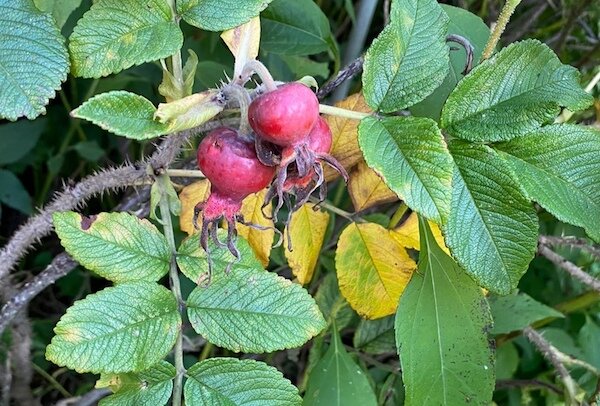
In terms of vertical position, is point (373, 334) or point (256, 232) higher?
point (256, 232)

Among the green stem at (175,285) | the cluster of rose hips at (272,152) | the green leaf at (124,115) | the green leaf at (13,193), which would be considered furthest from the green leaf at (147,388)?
the green leaf at (13,193)

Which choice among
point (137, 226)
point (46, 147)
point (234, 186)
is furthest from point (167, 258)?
point (46, 147)

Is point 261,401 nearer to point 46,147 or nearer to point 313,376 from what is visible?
point 313,376

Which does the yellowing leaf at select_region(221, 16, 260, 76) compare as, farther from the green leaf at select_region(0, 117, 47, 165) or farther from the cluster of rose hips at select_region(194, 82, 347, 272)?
the green leaf at select_region(0, 117, 47, 165)

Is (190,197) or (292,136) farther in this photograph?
(190,197)

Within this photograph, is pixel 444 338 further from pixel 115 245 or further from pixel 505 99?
pixel 115 245

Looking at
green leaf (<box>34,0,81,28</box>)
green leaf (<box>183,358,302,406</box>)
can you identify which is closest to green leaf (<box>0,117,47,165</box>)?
green leaf (<box>34,0,81,28</box>)

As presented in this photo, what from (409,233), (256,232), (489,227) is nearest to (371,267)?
(409,233)
